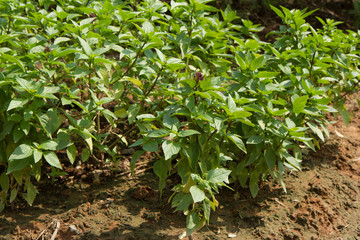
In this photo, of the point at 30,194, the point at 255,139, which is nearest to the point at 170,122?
the point at 255,139

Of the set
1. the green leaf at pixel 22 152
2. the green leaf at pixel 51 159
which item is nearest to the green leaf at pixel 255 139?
the green leaf at pixel 51 159

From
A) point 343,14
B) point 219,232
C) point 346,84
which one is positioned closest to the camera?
point 219,232

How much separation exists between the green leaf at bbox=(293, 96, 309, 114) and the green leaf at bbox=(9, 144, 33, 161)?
186 centimetres

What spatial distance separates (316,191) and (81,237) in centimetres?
199

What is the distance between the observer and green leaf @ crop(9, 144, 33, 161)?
2.57 m

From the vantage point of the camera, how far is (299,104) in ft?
9.80

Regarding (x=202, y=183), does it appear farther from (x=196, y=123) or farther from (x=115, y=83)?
(x=115, y=83)

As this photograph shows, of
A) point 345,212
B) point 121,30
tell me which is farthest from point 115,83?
point 345,212

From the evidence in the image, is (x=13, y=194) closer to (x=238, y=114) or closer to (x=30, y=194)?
(x=30, y=194)

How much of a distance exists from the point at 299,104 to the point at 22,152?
6.33 feet

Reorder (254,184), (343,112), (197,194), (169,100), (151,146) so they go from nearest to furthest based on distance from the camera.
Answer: (197,194), (151,146), (169,100), (254,184), (343,112)

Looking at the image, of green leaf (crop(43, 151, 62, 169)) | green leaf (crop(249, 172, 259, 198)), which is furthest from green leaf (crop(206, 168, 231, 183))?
green leaf (crop(43, 151, 62, 169))

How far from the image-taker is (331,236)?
3188mm

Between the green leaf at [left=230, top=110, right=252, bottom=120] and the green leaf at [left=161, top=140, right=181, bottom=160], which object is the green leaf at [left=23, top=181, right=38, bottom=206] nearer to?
the green leaf at [left=161, top=140, right=181, bottom=160]
